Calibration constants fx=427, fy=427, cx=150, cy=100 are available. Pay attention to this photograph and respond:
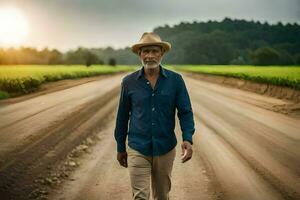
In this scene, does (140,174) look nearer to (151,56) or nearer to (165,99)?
(165,99)

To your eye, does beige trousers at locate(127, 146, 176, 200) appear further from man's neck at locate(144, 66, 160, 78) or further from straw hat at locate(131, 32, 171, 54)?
straw hat at locate(131, 32, 171, 54)

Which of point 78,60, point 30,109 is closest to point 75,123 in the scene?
point 30,109

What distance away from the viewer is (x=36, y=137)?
998cm

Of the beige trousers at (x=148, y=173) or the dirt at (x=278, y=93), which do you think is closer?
the beige trousers at (x=148, y=173)

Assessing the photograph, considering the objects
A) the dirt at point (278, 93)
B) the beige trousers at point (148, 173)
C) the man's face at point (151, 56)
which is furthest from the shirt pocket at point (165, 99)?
the dirt at point (278, 93)

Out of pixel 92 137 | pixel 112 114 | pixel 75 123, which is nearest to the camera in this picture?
pixel 92 137

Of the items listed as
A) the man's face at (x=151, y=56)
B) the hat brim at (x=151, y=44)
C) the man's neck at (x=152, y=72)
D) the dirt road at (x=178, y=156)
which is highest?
the hat brim at (x=151, y=44)

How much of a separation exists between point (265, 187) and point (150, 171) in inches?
128

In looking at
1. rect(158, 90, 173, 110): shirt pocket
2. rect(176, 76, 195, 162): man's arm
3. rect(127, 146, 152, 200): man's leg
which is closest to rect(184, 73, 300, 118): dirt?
rect(176, 76, 195, 162): man's arm

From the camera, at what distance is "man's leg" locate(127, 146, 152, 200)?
155 inches

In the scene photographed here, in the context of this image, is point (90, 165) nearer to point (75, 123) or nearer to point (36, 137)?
point (36, 137)

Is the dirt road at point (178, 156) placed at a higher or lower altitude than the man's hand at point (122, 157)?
lower

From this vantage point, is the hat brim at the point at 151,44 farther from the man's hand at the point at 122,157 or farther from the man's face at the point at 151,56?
the man's hand at the point at 122,157

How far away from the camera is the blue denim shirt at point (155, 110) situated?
4059 millimetres
